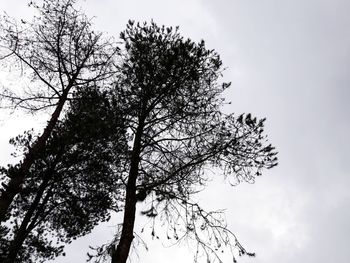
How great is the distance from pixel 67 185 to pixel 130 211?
4.88m

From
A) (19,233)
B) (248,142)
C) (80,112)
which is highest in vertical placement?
(80,112)

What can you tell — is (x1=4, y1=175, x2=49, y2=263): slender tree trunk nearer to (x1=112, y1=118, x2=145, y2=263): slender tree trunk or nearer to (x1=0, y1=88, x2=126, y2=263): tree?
(x1=0, y1=88, x2=126, y2=263): tree

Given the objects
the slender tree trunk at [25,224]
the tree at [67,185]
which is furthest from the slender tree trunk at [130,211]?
the slender tree trunk at [25,224]

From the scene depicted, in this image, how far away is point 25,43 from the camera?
9.48 m

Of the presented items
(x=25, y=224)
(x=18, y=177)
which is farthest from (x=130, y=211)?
(x=25, y=224)

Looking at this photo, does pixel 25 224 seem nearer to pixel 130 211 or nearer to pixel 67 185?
pixel 67 185

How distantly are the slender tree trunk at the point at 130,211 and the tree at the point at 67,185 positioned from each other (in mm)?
631

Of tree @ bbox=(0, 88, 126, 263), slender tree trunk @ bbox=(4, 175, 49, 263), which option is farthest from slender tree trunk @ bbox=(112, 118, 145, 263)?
slender tree trunk @ bbox=(4, 175, 49, 263)

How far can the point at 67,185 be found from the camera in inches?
462

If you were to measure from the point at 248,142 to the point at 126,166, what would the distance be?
3.18 meters

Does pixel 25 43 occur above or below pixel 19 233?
above

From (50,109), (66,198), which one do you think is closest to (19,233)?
(66,198)

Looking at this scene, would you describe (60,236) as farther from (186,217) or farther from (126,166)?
(186,217)

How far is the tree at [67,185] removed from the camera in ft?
32.3
